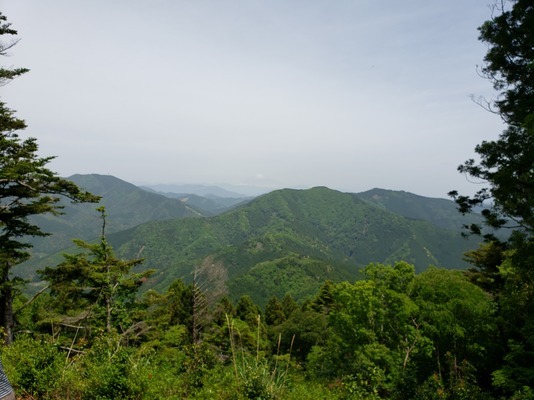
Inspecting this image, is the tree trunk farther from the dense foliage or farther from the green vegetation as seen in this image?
the dense foliage

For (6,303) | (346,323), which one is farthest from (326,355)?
(6,303)

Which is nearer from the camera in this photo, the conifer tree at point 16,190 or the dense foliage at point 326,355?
the dense foliage at point 326,355

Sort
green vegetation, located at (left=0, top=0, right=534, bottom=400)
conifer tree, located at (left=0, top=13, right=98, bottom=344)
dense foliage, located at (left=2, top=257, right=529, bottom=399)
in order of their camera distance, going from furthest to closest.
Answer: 1. conifer tree, located at (left=0, top=13, right=98, bottom=344)
2. green vegetation, located at (left=0, top=0, right=534, bottom=400)
3. dense foliage, located at (left=2, top=257, right=529, bottom=399)

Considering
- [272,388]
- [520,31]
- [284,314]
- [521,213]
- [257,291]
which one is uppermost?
[520,31]

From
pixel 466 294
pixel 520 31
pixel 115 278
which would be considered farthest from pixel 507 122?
pixel 115 278

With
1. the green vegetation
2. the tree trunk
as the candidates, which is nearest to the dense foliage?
the green vegetation

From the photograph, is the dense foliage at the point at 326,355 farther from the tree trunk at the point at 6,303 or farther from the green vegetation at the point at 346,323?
the tree trunk at the point at 6,303

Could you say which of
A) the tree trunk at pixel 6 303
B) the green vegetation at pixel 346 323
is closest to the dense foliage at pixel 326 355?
the green vegetation at pixel 346 323

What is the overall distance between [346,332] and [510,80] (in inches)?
660

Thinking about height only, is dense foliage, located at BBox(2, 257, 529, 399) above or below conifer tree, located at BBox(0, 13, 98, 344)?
below

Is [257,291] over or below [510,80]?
below

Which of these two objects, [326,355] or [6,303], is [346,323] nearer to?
[326,355]

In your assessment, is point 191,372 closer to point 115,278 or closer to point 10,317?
point 115,278

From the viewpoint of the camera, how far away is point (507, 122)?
1090 cm
